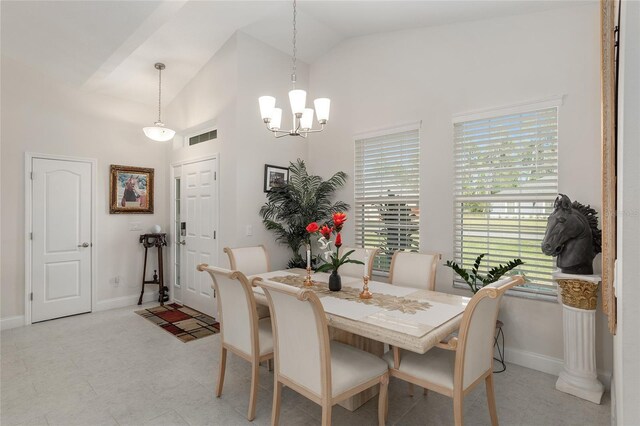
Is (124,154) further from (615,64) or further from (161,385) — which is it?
(615,64)

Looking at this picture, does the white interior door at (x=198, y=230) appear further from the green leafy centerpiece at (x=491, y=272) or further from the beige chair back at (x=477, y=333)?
the beige chair back at (x=477, y=333)

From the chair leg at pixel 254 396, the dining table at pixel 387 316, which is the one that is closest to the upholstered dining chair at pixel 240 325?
the chair leg at pixel 254 396

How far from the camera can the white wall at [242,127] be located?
13.2 feet

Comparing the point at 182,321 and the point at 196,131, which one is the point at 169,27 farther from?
the point at 182,321

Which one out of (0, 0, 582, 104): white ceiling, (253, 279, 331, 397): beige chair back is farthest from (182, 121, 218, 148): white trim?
(253, 279, 331, 397): beige chair back

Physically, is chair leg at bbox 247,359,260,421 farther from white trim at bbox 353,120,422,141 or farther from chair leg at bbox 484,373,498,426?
white trim at bbox 353,120,422,141

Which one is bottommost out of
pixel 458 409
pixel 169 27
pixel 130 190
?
pixel 458 409

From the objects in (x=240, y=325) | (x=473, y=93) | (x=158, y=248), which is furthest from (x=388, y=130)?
(x=158, y=248)

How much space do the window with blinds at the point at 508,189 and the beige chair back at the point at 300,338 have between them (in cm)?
220

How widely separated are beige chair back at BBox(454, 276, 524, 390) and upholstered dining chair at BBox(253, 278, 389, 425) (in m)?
0.46

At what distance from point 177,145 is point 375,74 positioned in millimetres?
3127

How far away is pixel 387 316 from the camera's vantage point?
1.94 metres

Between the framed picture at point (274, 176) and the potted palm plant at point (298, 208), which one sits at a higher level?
the framed picture at point (274, 176)

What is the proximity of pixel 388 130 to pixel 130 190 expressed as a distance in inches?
152
